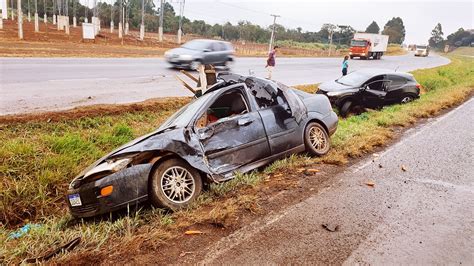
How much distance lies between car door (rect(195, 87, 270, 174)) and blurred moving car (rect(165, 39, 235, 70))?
12.5 meters

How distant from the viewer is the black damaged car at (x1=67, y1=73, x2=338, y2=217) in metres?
4.46

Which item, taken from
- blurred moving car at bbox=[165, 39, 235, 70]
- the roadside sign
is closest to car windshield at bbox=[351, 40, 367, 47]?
blurred moving car at bbox=[165, 39, 235, 70]

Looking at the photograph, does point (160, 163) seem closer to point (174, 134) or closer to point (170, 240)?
point (174, 134)

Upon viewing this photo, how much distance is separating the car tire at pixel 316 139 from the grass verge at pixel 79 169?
16 cm

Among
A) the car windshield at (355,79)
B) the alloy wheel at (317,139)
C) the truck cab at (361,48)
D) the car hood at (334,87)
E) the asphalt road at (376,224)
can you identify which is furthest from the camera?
the truck cab at (361,48)

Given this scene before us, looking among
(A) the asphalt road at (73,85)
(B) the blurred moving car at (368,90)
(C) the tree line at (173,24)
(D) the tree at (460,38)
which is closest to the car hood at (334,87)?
(B) the blurred moving car at (368,90)

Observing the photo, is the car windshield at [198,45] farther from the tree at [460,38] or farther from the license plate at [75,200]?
the tree at [460,38]

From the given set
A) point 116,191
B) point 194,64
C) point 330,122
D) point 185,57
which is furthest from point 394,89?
point 116,191

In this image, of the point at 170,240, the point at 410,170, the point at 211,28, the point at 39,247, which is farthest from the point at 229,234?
the point at 211,28

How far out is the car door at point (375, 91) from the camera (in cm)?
1270

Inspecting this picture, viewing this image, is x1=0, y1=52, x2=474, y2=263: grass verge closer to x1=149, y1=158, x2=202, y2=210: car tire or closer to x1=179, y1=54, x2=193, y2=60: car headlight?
x1=149, y1=158, x2=202, y2=210: car tire

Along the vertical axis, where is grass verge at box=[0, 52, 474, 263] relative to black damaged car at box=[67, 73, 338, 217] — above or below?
below

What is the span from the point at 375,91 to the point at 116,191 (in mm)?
10675

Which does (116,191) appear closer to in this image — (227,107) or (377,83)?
(227,107)
